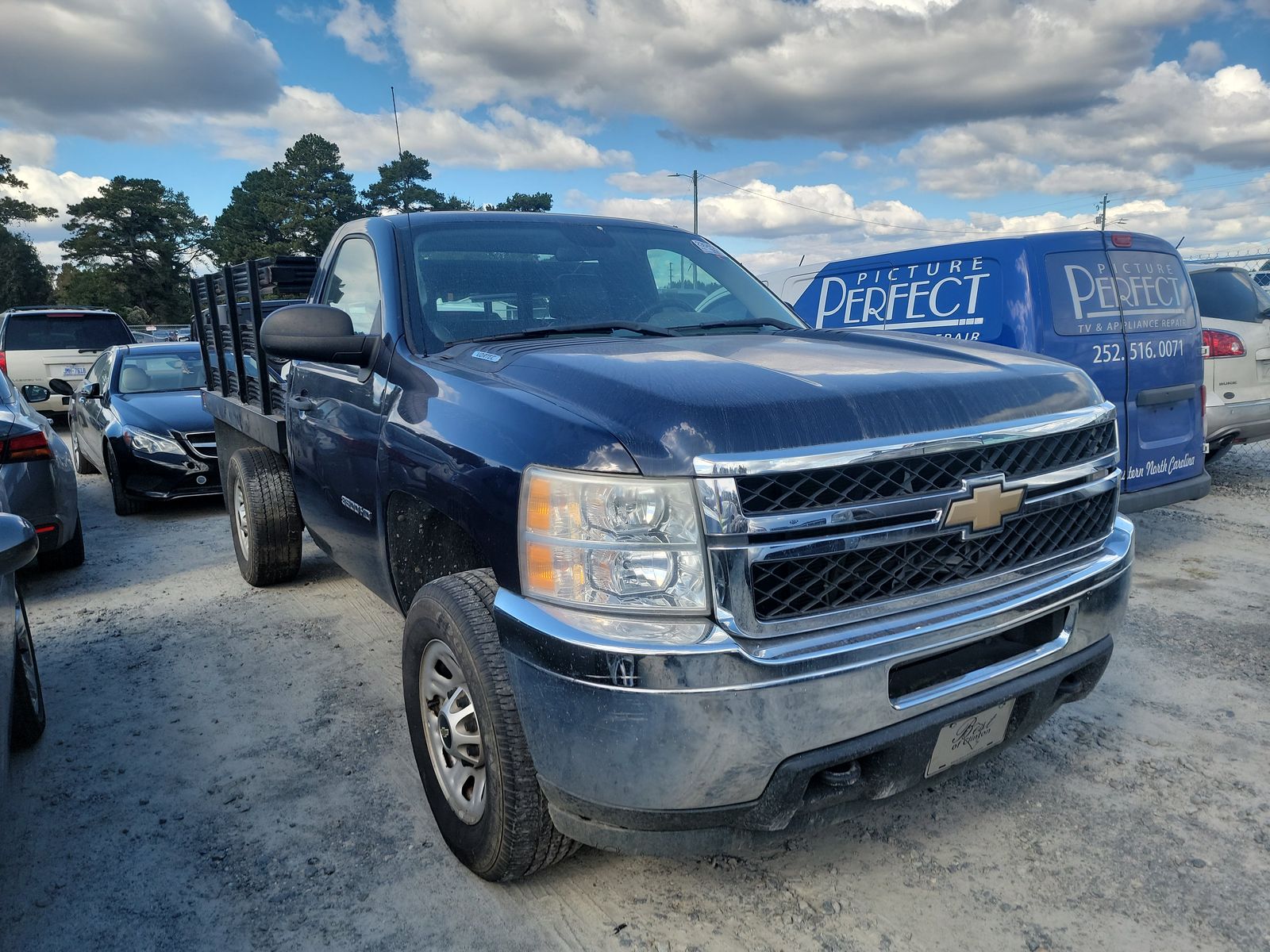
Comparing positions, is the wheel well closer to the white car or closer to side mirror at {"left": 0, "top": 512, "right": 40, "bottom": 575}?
side mirror at {"left": 0, "top": 512, "right": 40, "bottom": 575}

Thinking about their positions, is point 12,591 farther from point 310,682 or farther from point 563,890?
point 563,890

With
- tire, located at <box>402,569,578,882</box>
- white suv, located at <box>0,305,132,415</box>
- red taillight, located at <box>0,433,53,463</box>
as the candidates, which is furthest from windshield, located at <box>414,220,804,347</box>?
white suv, located at <box>0,305,132,415</box>

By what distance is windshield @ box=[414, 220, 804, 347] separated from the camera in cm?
311

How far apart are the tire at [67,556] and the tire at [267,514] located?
4.74ft

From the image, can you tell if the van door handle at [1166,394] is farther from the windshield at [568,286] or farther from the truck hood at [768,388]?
the truck hood at [768,388]

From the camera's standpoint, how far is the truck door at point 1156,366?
16.4 ft

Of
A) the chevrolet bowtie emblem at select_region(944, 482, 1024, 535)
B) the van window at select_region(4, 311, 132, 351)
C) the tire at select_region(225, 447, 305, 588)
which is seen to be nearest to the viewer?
the chevrolet bowtie emblem at select_region(944, 482, 1024, 535)

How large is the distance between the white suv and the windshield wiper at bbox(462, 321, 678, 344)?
11718 mm

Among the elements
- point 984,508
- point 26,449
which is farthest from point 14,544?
point 26,449

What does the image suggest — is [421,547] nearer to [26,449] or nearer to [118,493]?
[26,449]

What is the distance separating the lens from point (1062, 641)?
7.89 feet

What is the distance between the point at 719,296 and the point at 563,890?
2.28 metres

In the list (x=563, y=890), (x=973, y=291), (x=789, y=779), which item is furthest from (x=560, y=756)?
(x=973, y=291)

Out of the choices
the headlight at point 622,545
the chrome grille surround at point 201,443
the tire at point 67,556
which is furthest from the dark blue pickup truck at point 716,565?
the chrome grille surround at point 201,443
